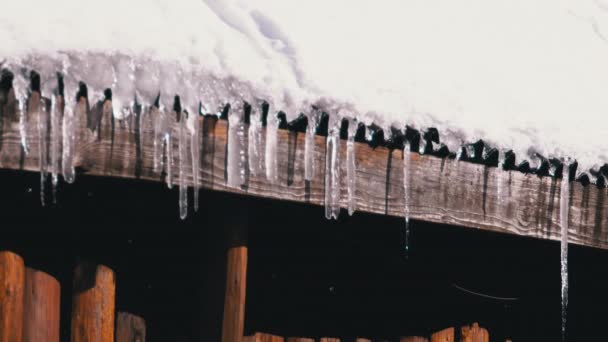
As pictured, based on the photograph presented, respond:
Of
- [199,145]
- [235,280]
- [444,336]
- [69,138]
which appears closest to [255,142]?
[199,145]

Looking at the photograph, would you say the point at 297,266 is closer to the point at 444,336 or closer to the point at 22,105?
the point at 444,336

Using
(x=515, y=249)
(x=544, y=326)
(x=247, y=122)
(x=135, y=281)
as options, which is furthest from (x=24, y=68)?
(x=544, y=326)

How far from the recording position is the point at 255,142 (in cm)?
385

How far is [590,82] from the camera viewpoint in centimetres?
525

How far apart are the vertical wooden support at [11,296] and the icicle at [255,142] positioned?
0.94 meters

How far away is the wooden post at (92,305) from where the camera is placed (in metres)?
3.85

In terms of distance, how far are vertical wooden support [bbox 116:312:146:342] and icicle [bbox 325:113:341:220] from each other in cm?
89

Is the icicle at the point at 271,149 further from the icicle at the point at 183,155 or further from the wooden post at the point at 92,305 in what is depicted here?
the wooden post at the point at 92,305

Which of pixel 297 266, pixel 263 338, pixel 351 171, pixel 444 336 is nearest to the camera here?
pixel 351 171

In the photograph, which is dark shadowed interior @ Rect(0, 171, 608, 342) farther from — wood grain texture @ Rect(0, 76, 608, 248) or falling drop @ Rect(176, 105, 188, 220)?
falling drop @ Rect(176, 105, 188, 220)

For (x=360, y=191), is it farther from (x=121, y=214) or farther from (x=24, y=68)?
(x=24, y=68)

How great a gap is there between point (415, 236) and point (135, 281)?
4.56 feet

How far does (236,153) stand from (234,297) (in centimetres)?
59

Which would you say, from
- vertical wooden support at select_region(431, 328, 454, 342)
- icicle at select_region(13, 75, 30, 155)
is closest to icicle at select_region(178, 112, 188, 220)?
icicle at select_region(13, 75, 30, 155)
